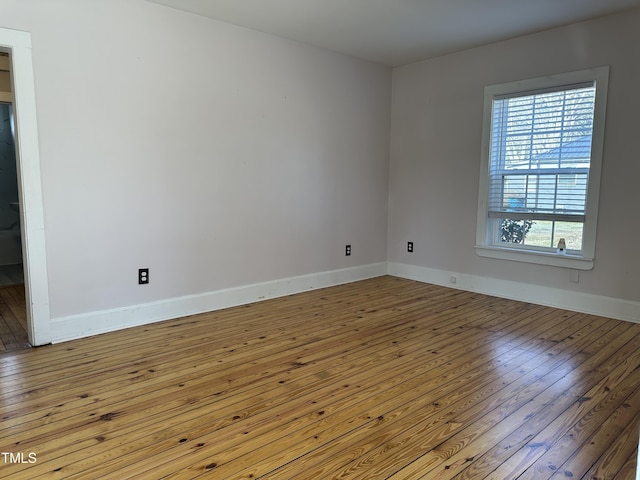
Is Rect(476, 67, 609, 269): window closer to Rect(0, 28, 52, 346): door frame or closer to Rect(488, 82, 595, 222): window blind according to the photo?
Rect(488, 82, 595, 222): window blind

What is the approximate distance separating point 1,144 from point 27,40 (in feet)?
12.8

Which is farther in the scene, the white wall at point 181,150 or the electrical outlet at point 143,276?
the electrical outlet at point 143,276

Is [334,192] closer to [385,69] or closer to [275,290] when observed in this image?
[275,290]

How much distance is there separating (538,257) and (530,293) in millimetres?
373

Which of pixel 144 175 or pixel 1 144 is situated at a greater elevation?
Result: pixel 1 144

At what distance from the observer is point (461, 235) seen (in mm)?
4738

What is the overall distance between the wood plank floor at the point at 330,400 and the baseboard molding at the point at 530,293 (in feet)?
0.52

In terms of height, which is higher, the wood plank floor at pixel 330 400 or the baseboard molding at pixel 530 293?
the baseboard molding at pixel 530 293

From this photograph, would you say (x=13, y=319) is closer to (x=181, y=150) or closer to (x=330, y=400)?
(x=181, y=150)

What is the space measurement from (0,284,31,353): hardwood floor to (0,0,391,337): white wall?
15.5 inches

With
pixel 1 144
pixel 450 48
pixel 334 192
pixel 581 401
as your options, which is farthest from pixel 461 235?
pixel 1 144

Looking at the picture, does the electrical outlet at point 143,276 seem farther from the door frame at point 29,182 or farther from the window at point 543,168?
the window at point 543,168

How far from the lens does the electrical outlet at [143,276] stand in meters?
3.47

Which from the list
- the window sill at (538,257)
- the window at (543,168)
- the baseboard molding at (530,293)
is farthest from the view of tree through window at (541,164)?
the baseboard molding at (530,293)
